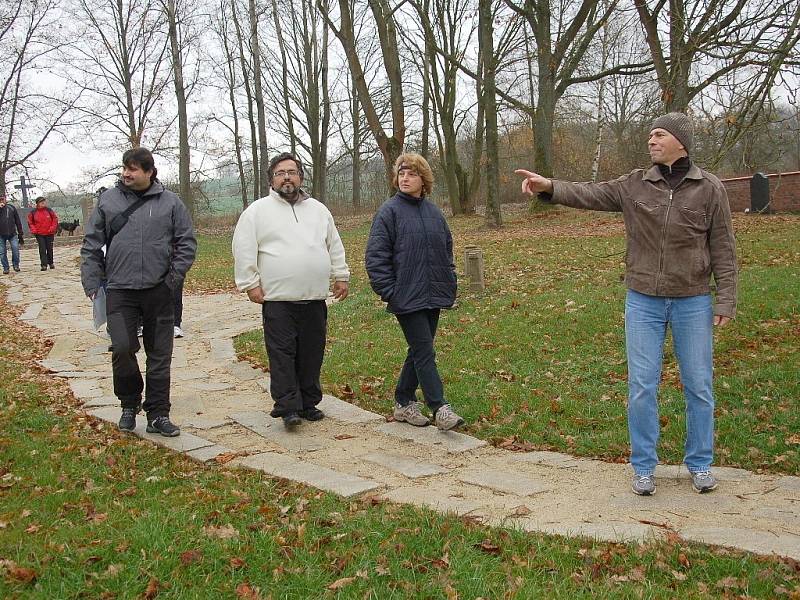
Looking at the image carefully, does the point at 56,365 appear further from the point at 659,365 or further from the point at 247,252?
the point at 659,365

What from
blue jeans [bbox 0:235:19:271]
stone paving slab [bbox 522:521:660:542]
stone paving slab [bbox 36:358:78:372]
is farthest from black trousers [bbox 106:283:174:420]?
blue jeans [bbox 0:235:19:271]

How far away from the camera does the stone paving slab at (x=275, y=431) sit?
598 centimetres

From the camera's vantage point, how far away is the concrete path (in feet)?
13.8

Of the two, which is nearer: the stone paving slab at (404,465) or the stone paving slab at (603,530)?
the stone paving slab at (603,530)

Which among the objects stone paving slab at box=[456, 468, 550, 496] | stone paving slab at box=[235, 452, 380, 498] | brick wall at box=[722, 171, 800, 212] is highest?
brick wall at box=[722, 171, 800, 212]

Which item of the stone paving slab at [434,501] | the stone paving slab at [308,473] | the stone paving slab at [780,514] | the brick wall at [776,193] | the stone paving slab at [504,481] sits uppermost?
the brick wall at [776,193]

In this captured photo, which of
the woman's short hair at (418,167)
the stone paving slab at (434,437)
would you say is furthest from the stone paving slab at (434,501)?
the woman's short hair at (418,167)

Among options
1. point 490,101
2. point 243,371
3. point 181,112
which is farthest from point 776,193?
point 181,112

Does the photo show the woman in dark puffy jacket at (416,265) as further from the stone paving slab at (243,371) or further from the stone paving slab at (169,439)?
the stone paving slab at (243,371)

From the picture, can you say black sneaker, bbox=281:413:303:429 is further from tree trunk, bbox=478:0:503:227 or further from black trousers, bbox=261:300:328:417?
tree trunk, bbox=478:0:503:227

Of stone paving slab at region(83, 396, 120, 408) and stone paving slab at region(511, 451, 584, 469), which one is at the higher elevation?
stone paving slab at region(83, 396, 120, 408)

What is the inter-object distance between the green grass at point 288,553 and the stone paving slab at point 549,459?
53.8 inches

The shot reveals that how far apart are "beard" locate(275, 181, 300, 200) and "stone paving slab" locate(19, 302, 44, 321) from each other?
8244 millimetres

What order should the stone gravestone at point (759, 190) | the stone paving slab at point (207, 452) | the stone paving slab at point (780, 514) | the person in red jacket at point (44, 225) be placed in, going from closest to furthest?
the stone paving slab at point (780, 514)
the stone paving slab at point (207, 452)
the person in red jacket at point (44, 225)
the stone gravestone at point (759, 190)
